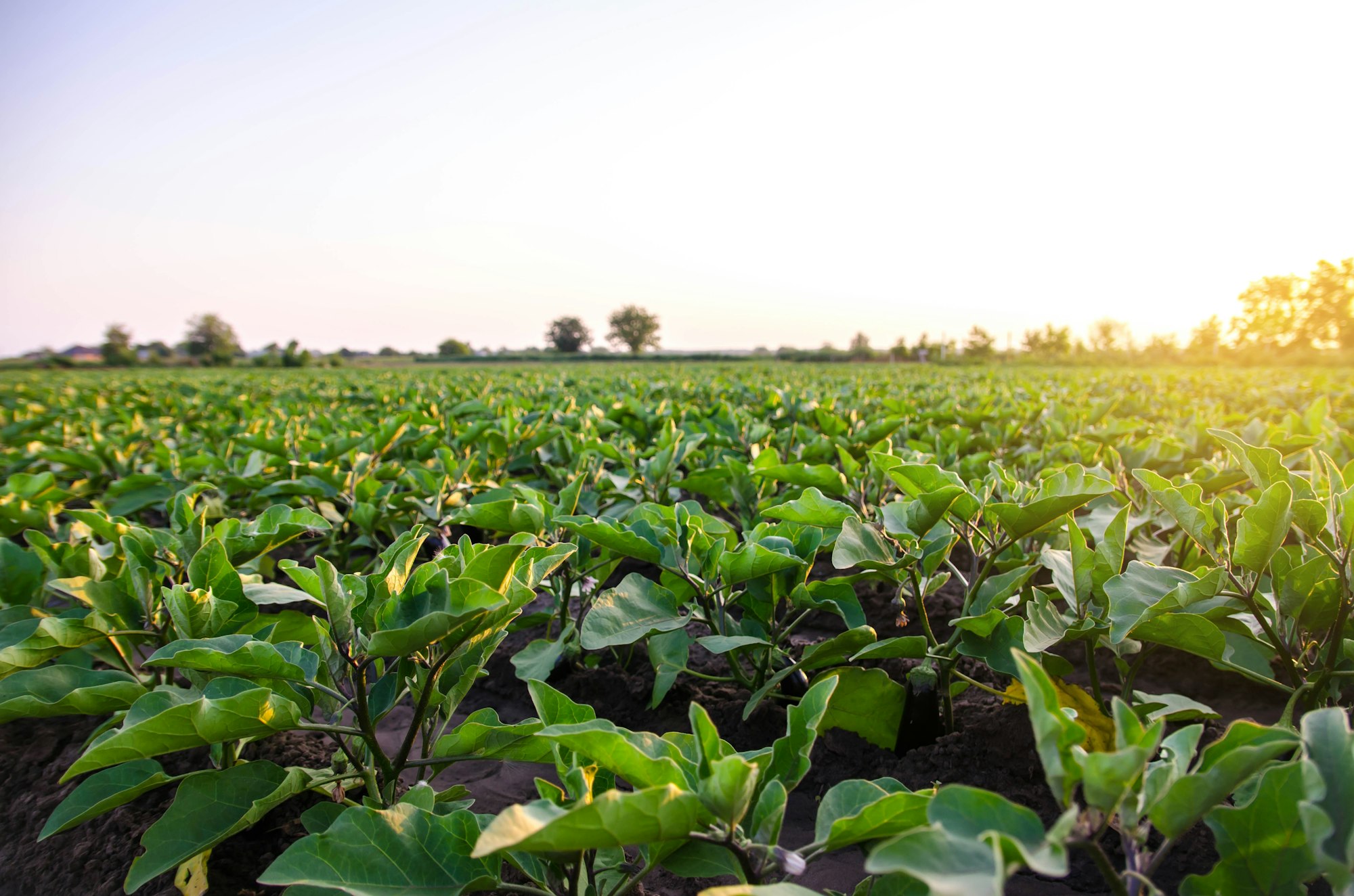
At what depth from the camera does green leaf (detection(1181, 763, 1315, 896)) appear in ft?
2.46

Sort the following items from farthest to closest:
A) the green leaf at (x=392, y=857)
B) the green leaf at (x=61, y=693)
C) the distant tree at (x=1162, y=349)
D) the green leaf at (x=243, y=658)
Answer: the distant tree at (x=1162, y=349)
the green leaf at (x=61, y=693)
the green leaf at (x=243, y=658)
the green leaf at (x=392, y=857)

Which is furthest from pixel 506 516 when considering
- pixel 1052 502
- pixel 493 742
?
pixel 1052 502

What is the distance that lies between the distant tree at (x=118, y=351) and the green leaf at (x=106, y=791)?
62.8 m

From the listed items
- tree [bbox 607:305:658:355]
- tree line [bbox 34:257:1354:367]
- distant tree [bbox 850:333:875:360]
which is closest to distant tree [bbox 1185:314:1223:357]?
tree line [bbox 34:257:1354:367]

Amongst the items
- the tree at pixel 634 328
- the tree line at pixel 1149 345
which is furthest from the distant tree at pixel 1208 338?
the tree at pixel 634 328

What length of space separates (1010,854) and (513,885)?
2.31ft

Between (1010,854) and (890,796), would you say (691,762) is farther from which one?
(1010,854)

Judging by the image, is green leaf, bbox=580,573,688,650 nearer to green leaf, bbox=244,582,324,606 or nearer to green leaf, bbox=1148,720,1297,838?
green leaf, bbox=244,582,324,606

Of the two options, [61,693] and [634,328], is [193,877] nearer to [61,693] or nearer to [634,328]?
[61,693]

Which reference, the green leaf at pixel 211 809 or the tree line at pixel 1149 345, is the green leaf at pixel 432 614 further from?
the tree line at pixel 1149 345

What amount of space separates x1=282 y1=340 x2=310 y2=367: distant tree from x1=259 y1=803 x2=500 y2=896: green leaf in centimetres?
5662

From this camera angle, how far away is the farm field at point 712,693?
2.50 ft

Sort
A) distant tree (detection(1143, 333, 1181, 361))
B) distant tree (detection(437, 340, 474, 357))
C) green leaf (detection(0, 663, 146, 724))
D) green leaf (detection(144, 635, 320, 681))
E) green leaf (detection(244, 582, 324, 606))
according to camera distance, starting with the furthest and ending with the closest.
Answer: distant tree (detection(437, 340, 474, 357)) → distant tree (detection(1143, 333, 1181, 361)) → green leaf (detection(244, 582, 324, 606)) → green leaf (detection(0, 663, 146, 724)) → green leaf (detection(144, 635, 320, 681))

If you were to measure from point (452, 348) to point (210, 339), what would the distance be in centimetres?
2583
